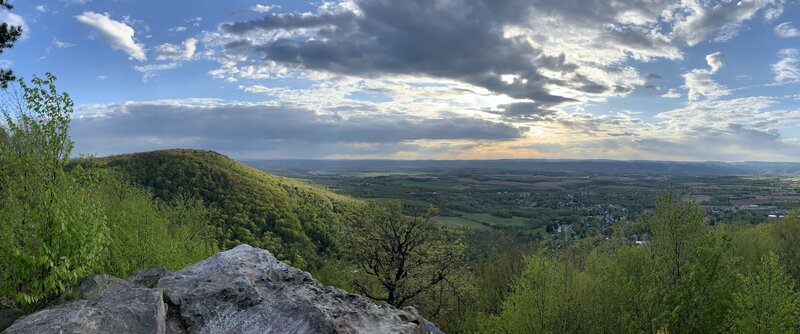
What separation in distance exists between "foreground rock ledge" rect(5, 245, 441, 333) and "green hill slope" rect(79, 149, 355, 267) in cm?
4968

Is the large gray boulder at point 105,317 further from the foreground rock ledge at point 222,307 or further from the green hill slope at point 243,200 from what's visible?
the green hill slope at point 243,200

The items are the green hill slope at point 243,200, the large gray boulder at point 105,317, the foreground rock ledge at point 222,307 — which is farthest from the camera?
the green hill slope at point 243,200

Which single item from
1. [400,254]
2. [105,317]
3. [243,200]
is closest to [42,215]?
[105,317]

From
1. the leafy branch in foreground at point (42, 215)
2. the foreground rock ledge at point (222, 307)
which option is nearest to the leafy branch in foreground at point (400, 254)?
the foreground rock ledge at point (222, 307)

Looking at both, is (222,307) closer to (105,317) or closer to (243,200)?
(105,317)

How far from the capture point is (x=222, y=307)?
1332 cm

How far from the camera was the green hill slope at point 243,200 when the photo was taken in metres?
76.3

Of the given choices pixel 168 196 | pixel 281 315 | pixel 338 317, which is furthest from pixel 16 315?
pixel 168 196

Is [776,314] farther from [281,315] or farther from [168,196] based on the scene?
[168,196]

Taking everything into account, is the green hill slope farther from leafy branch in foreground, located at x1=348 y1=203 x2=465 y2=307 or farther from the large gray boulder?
the large gray boulder

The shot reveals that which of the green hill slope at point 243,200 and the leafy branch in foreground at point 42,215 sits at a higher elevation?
the leafy branch in foreground at point 42,215

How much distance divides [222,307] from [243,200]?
264 ft

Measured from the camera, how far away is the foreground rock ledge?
11.3m

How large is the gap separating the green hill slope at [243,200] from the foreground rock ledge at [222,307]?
163ft
